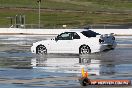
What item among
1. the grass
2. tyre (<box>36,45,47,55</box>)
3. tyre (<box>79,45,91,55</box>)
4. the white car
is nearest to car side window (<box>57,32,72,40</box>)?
the white car

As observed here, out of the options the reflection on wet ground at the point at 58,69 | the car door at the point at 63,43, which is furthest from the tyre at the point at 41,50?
the car door at the point at 63,43

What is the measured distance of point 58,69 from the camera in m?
21.9

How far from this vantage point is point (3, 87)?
16.9m

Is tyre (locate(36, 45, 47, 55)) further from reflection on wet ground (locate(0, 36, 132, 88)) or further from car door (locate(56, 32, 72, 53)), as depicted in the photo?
car door (locate(56, 32, 72, 53))

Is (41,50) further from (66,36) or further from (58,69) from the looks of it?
(58,69)

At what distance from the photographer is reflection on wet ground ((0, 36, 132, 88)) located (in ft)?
59.0

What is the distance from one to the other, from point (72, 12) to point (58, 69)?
76.2 metres

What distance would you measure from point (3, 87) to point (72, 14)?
78.2m

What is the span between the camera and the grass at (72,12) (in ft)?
270

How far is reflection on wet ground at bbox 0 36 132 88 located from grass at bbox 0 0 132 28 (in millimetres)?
45373

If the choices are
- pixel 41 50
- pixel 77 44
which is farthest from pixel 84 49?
pixel 41 50

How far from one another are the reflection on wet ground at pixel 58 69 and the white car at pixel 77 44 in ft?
1.19

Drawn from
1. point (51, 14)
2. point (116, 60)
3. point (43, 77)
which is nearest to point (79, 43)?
point (116, 60)

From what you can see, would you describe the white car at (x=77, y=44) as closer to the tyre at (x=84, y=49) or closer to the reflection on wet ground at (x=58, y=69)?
the tyre at (x=84, y=49)
